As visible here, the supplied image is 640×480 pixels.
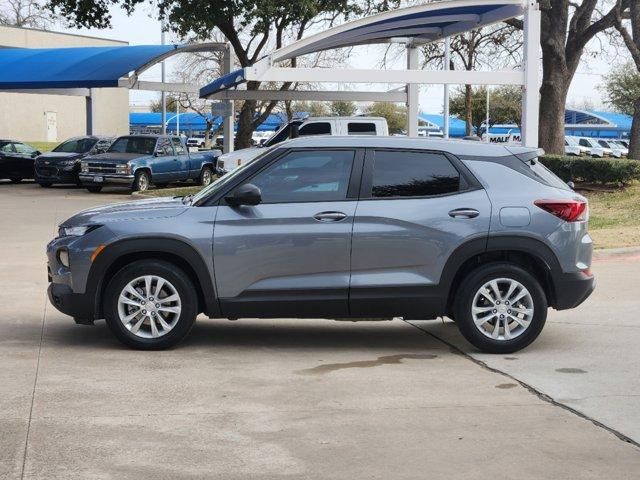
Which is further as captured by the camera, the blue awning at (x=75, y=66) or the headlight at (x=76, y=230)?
the blue awning at (x=75, y=66)

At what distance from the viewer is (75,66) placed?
34969mm

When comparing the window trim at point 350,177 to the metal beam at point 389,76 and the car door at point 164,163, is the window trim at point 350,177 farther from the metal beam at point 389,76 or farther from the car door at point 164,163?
the car door at point 164,163

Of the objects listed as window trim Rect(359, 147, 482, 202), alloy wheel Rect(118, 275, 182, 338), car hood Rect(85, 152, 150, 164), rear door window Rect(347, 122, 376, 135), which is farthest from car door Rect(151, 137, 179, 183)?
window trim Rect(359, 147, 482, 202)

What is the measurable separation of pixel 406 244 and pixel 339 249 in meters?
0.55

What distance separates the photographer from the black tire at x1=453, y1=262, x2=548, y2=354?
829cm

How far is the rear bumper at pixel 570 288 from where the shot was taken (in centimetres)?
838

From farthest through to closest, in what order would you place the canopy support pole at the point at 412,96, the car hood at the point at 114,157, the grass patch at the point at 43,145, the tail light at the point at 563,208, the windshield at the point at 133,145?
1. the grass patch at the point at 43,145
2. the windshield at the point at 133,145
3. the car hood at the point at 114,157
4. the canopy support pole at the point at 412,96
5. the tail light at the point at 563,208

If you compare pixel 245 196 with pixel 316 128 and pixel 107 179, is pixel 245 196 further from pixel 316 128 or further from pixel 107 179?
pixel 107 179

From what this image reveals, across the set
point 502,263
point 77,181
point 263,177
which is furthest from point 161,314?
point 77,181

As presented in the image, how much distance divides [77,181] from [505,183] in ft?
79.5

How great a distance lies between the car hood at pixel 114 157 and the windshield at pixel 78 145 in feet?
9.37

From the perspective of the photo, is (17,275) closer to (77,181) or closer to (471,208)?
(471,208)

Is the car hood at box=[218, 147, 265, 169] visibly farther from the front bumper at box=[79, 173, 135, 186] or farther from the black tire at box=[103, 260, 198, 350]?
the black tire at box=[103, 260, 198, 350]

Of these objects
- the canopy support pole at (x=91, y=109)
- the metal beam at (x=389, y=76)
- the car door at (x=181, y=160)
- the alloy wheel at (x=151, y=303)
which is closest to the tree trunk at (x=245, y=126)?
the car door at (x=181, y=160)
